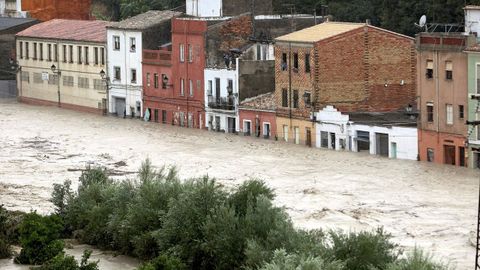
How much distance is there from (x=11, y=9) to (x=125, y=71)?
25.4 meters

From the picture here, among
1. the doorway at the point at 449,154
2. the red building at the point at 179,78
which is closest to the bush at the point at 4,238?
the doorway at the point at 449,154

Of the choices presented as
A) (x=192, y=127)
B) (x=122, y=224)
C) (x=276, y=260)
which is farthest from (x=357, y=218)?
(x=192, y=127)

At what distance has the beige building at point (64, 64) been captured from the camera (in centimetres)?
8869

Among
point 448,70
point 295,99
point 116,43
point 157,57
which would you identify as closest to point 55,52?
point 116,43

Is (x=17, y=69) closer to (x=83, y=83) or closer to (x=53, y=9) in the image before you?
(x=83, y=83)

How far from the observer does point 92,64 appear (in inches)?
3511

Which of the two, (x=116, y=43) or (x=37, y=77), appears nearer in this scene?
(x=116, y=43)

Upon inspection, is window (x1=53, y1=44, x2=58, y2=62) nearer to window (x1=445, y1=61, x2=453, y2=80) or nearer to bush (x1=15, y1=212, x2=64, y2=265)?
window (x1=445, y1=61, x2=453, y2=80)

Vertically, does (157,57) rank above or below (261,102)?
above

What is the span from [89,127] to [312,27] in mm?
12824

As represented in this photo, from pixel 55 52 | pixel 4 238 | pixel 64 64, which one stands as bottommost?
pixel 4 238

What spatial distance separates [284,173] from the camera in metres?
60.7

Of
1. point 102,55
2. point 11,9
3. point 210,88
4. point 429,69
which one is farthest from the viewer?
point 11,9

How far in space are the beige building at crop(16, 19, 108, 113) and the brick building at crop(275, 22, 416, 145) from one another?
19320 millimetres
